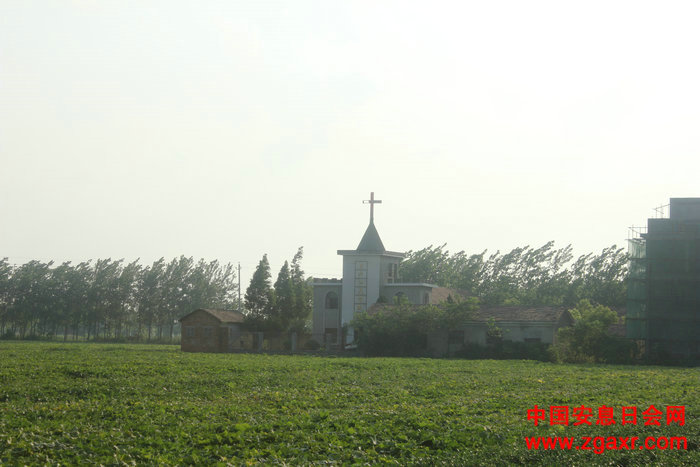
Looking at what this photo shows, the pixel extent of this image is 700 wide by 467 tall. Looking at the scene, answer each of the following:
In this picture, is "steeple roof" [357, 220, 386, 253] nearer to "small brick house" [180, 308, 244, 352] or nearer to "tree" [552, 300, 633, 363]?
"small brick house" [180, 308, 244, 352]

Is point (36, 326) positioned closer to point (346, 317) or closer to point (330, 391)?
point (346, 317)

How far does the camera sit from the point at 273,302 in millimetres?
63250

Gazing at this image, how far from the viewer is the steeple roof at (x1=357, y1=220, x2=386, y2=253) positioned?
191 feet

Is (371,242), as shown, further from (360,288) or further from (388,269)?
(360,288)

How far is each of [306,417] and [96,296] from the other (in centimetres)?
7831

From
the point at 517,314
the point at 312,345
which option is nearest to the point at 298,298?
the point at 312,345

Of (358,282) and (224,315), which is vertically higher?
(358,282)

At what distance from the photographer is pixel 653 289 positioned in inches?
1842

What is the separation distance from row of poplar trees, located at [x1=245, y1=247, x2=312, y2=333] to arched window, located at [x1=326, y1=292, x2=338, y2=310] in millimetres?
5255

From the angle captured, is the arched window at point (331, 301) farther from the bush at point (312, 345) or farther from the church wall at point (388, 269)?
the bush at point (312, 345)

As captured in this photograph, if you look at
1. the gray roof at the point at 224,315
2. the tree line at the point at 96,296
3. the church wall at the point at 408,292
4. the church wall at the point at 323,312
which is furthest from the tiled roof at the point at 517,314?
the tree line at the point at 96,296

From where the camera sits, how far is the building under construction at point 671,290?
45.5 m

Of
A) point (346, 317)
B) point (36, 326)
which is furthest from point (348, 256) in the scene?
point (36, 326)

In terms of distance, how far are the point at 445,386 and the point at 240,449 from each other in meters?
12.7
